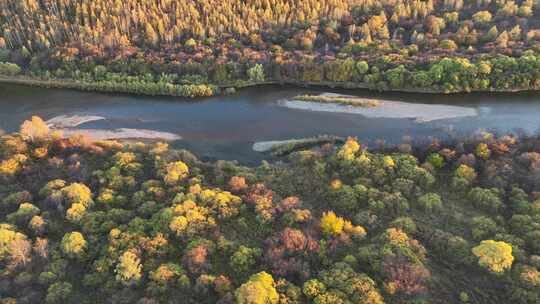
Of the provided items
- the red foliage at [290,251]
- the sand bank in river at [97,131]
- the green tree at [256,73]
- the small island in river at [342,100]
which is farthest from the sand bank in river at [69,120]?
the red foliage at [290,251]

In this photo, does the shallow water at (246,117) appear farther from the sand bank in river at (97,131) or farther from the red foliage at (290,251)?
the red foliage at (290,251)

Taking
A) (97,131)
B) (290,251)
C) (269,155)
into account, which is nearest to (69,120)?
(97,131)

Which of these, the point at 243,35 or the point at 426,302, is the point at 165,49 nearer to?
the point at 243,35

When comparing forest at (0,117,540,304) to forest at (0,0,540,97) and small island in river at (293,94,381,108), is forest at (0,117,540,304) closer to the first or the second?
small island in river at (293,94,381,108)

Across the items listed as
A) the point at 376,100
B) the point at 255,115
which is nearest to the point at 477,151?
the point at 376,100

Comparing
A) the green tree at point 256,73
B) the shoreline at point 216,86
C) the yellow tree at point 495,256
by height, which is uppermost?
the green tree at point 256,73

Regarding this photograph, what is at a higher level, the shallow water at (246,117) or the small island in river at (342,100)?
the small island in river at (342,100)

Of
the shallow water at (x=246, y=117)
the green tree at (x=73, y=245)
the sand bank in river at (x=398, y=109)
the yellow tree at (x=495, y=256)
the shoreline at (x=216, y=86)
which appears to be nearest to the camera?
the yellow tree at (x=495, y=256)
